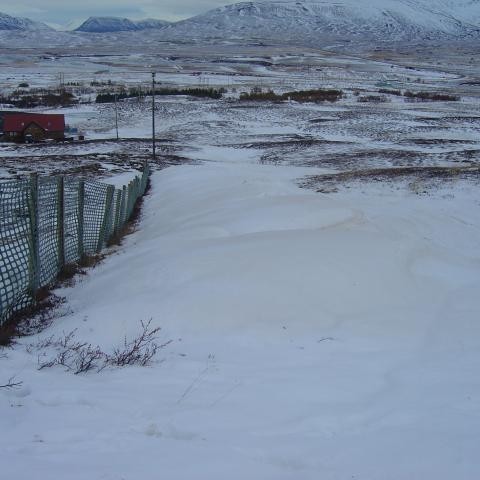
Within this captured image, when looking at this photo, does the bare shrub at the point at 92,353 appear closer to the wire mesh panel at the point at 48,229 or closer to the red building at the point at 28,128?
the wire mesh panel at the point at 48,229

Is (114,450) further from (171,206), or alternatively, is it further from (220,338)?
(171,206)

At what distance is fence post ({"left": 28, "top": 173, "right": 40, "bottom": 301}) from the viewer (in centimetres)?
652

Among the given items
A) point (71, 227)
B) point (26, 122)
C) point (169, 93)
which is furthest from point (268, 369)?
point (169, 93)

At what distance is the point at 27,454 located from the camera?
10.7 ft

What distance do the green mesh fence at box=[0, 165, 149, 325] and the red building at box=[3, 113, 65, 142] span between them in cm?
3056

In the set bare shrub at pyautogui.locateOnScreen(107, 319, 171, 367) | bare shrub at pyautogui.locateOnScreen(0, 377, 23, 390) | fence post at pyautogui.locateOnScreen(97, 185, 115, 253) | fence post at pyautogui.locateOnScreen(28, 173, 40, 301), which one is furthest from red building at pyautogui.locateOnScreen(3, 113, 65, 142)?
bare shrub at pyautogui.locateOnScreen(0, 377, 23, 390)

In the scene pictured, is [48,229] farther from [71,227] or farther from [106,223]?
[106,223]

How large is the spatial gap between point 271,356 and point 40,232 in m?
3.76

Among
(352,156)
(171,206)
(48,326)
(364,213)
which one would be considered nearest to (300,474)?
(48,326)

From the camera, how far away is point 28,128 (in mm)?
39000

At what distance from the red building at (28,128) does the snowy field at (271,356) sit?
94.5ft

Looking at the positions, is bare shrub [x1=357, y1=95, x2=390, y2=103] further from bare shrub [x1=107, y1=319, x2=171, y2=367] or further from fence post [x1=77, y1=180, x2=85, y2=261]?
bare shrub [x1=107, y1=319, x2=171, y2=367]

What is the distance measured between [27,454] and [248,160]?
88.1ft

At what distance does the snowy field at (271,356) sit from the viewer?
11.5ft
